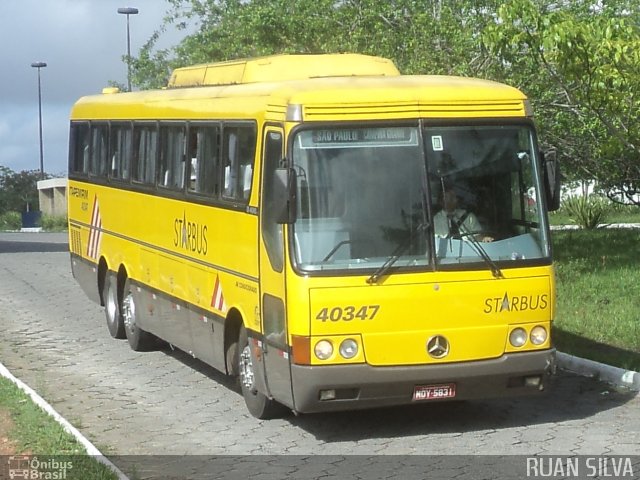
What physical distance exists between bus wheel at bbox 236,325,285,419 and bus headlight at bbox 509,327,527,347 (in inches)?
82.1

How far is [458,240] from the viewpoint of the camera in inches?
409

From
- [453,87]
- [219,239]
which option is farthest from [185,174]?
[453,87]

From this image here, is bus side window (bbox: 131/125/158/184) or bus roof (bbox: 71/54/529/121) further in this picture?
bus side window (bbox: 131/125/158/184)

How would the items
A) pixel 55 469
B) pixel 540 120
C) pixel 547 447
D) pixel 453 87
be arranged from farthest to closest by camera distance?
pixel 540 120, pixel 453 87, pixel 547 447, pixel 55 469

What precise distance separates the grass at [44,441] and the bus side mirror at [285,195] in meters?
2.23

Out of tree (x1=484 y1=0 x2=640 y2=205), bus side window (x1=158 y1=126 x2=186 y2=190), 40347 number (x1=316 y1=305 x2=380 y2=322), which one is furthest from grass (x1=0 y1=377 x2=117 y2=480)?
tree (x1=484 y1=0 x2=640 y2=205)

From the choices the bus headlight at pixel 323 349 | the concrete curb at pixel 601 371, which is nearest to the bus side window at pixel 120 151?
the concrete curb at pixel 601 371

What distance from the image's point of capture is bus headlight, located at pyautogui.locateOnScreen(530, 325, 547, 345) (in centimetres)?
1052

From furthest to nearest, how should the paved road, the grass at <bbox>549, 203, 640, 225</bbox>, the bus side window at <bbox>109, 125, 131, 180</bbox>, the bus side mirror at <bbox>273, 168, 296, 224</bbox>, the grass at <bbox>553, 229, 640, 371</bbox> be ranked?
1. the grass at <bbox>549, 203, 640, 225</bbox>
2. the bus side window at <bbox>109, 125, 131, 180</bbox>
3. the grass at <bbox>553, 229, 640, 371</bbox>
4. the paved road
5. the bus side mirror at <bbox>273, 168, 296, 224</bbox>

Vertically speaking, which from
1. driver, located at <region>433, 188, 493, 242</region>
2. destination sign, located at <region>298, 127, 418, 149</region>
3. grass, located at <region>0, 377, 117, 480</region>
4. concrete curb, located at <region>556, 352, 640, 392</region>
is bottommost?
concrete curb, located at <region>556, 352, 640, 392</region>

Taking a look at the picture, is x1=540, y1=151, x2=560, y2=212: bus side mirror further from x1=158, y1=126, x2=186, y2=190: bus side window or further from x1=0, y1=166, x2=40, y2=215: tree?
x1=0, y1=166, x2=40, y2=215: tree

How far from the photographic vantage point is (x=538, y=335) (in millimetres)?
10539

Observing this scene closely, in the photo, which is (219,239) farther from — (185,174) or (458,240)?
(458,240)

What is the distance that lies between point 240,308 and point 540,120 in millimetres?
11863
